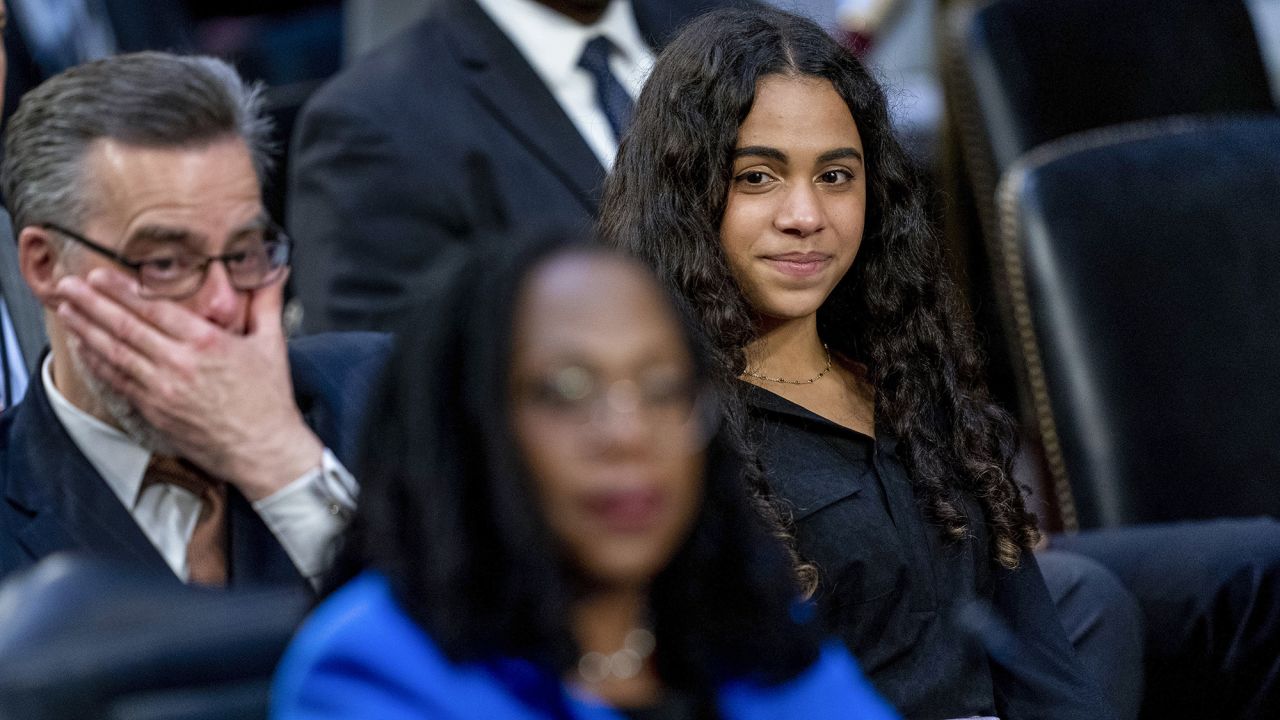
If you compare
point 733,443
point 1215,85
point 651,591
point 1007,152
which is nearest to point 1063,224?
point 1007,152

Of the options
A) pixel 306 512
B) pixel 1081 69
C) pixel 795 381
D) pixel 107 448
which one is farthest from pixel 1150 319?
pixel 107 448

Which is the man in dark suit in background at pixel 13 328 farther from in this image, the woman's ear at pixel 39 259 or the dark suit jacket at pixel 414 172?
the dark suit jacket at pixel 414 172

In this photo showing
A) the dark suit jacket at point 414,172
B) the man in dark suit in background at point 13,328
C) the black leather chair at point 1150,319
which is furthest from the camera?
the dark suit jacket at point 414,172

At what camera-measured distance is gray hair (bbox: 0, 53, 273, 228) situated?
1549 mm

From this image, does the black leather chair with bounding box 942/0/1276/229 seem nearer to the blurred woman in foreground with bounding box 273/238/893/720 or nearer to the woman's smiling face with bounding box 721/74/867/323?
the woman's smiling face with bounding box 721/74/867/323

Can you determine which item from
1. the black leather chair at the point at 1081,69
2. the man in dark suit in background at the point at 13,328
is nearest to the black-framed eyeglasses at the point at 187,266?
the man in dark suit in background at the point at 13,328

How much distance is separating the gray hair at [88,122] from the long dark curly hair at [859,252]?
0.38 meters

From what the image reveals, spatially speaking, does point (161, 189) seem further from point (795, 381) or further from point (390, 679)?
point (390, 679)

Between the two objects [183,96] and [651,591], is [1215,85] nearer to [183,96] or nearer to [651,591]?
[183,96]

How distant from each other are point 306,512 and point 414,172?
3.02 ft

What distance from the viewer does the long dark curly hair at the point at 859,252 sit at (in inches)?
56.0

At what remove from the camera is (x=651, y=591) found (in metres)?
0.92

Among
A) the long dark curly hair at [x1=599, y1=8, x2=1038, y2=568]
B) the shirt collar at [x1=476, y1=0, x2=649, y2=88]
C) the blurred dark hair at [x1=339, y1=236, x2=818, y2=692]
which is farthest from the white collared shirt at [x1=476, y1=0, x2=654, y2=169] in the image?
the blurred dark hair at [x1=339, y1=236, x2=818, y2=692]

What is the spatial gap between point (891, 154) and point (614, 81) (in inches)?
40.2
